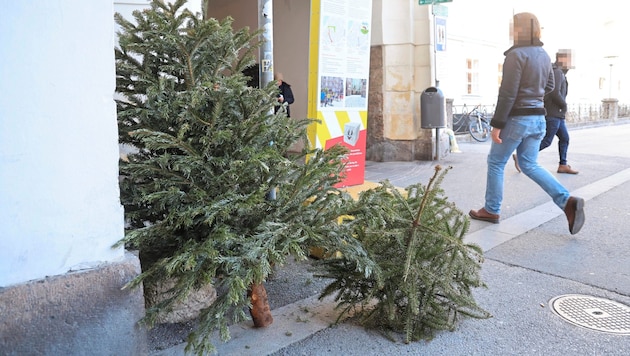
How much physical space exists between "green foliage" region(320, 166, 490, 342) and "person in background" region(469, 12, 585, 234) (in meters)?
2.29

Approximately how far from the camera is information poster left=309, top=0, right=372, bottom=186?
5.54 m

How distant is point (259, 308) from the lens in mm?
2881

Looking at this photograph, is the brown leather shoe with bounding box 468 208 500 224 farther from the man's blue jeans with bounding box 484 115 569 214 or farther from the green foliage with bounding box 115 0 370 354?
the green foliage with bounding box 115 0 370 354

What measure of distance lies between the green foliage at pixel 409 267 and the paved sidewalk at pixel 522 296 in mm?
129

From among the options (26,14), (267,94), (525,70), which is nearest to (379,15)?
(525,70)

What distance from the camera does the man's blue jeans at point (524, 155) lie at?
486cm

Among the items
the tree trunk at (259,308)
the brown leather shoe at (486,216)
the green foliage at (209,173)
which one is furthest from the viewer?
the brown leather shoe at (486,216)

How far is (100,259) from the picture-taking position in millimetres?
2311

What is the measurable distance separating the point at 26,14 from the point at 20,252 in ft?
3.19

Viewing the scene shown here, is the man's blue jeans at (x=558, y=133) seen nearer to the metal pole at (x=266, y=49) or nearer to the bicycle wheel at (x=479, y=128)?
the metal pole at (x=266, y=49)

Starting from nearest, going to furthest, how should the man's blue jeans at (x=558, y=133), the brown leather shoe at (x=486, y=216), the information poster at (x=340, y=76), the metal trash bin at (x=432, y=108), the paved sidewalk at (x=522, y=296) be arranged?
the paved sidewalk at (x=522, y=296), the brown leather shoe at (x=486, y=216), the information poster at (x=340, y=76), the man's blue jeans at (x=558, y=133), the metal trash bin at (x=432, y=108)

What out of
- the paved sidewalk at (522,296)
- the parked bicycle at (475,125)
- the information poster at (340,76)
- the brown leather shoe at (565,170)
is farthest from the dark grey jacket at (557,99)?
the parked bicycle at (475,125)

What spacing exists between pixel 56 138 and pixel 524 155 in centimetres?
428

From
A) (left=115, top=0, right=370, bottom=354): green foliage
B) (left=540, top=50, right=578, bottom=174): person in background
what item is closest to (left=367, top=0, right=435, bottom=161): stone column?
(left=540, top=50, right=578, bottom=174): person in background
